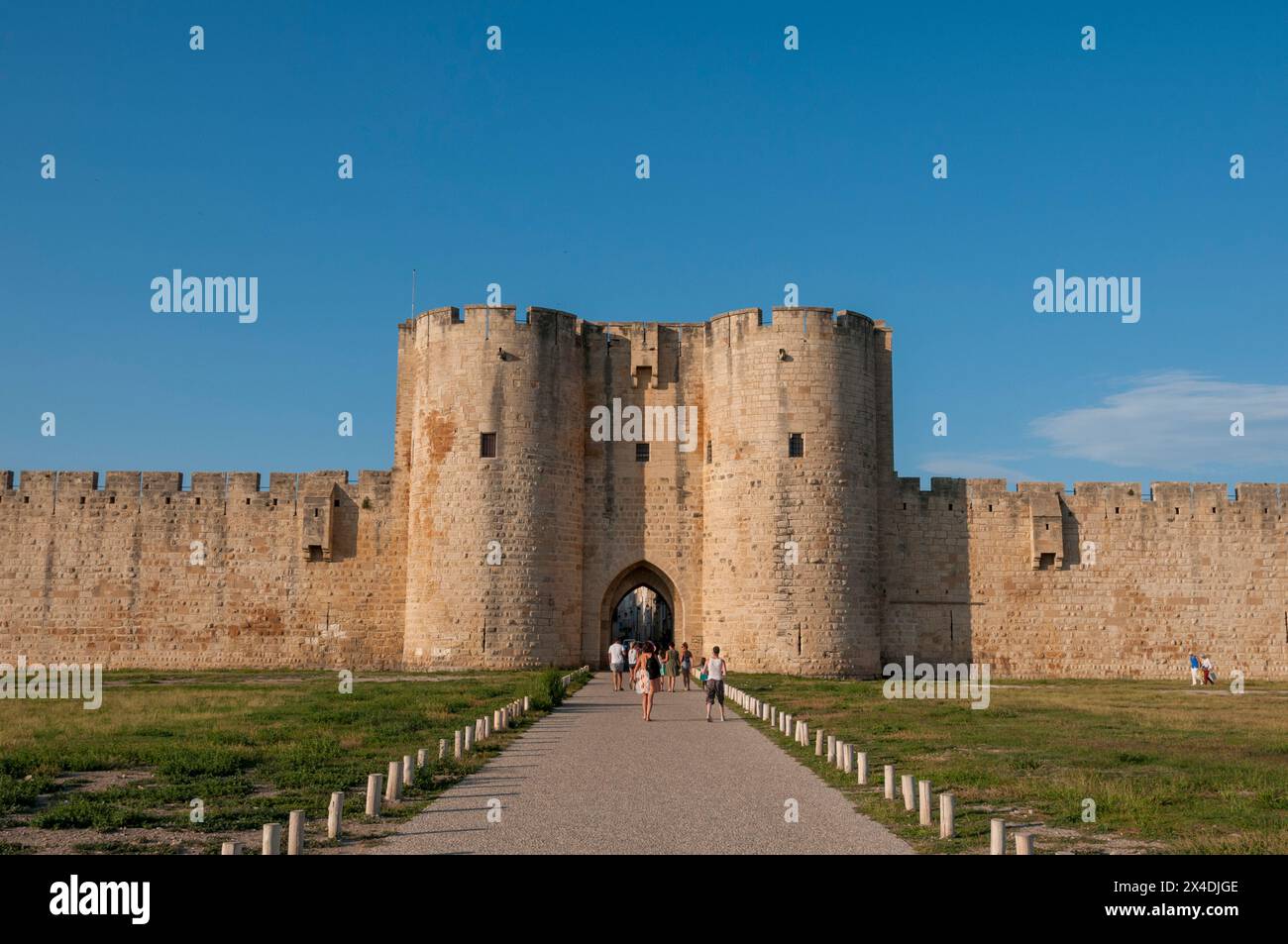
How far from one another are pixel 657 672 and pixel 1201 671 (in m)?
19.8

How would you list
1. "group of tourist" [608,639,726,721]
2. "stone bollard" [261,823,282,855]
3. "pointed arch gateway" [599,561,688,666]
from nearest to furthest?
"stone bollard" [261,823,282,855]
"group of tourist" [608,639,726,721]
"pointed arch gateway" [599,561,688,666]

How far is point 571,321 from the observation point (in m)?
30.6

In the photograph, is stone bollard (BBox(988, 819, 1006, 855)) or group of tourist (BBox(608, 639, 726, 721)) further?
group of tourist (BBox(608, 639, 726, 721))

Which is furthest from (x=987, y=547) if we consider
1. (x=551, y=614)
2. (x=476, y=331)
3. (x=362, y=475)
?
(x=362, y=475)

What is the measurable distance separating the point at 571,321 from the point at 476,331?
8.56 ft

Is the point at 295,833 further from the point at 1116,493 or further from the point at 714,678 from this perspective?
the point at 1116,493

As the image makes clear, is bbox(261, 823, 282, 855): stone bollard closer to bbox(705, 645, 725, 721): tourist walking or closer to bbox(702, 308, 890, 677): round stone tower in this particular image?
bbox(705, 645, 725, 721): tourist walking

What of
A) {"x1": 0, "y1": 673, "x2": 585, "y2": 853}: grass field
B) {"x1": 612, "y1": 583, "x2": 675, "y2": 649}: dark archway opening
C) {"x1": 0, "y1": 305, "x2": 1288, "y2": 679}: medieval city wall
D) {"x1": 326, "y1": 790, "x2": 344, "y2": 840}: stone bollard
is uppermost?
{"x1": 0, "y1": 305, "x2": 1288, "y2": 679}: medieval city wall

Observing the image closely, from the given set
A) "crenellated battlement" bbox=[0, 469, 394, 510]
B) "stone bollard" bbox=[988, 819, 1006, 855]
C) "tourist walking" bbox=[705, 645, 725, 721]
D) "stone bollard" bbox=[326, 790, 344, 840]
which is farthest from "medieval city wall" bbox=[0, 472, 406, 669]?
"stone bollard" bbox=[988, 819, 1006, 855]

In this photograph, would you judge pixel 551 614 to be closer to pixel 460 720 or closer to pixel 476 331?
pixel 476 331

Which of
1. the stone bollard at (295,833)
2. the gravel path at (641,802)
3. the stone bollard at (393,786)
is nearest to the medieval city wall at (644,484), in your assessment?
the gravel path at (641,802)

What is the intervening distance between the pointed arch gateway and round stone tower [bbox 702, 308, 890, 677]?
1286mm

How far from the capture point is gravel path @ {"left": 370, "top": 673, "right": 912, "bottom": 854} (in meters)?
7.95

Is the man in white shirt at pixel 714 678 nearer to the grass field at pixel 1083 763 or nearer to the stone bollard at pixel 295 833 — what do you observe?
the grass field at pixel 1083 763
